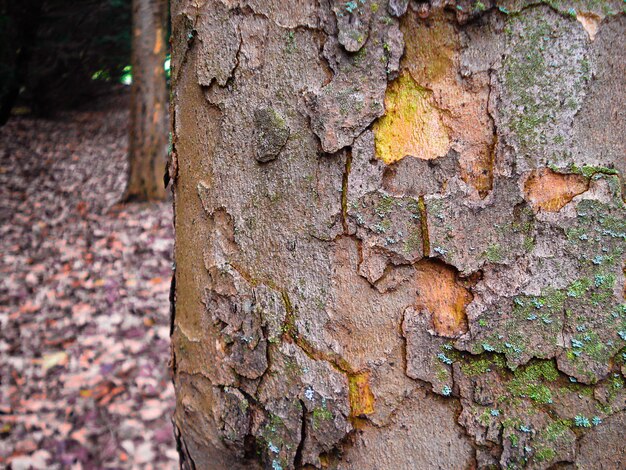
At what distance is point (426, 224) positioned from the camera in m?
0.64

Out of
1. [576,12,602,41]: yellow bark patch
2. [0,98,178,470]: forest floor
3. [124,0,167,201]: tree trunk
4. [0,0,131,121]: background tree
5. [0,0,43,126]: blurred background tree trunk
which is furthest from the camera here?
[0,0,131,121]: background tree

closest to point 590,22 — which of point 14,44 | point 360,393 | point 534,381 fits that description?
point 534,381

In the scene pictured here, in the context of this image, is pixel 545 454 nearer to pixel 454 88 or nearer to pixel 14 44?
pixel 454 88

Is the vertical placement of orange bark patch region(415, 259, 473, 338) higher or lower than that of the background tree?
lower

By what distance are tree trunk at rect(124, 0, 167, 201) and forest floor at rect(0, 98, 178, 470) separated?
0.31 meters

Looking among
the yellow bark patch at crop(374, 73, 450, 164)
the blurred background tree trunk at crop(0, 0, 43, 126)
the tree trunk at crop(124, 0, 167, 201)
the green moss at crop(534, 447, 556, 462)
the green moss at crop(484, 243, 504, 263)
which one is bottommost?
the green moss at crop(534, 447, 556, 462)

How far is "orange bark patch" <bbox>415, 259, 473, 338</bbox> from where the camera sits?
0.65 meters

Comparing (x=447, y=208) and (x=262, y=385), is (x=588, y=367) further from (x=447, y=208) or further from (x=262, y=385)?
(x=262, y=385)

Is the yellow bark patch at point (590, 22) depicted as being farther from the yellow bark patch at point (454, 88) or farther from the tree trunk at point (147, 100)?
the tree trunk at point (147, 100)

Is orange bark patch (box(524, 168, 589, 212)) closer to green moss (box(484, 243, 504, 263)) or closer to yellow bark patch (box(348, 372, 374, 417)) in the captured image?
green moss (box(484, 243, 504, 263))

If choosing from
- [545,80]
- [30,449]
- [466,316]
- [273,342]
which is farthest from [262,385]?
[30,449]

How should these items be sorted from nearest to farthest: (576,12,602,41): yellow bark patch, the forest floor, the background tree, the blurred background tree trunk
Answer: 1. (576,12,602,41): yellow bark patch
2. the forest floor
3. the blurred background tree trunk
4. the background tree

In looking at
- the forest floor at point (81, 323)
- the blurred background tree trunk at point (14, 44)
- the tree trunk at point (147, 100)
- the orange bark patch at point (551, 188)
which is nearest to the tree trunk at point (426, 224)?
the orange bark patch at point (551, 188)

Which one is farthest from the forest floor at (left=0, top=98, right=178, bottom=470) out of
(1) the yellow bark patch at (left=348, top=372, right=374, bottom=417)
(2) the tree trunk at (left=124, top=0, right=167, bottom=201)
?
(1) the yellow bark patch at (left=348, top=372, right=374, bottom=417)
